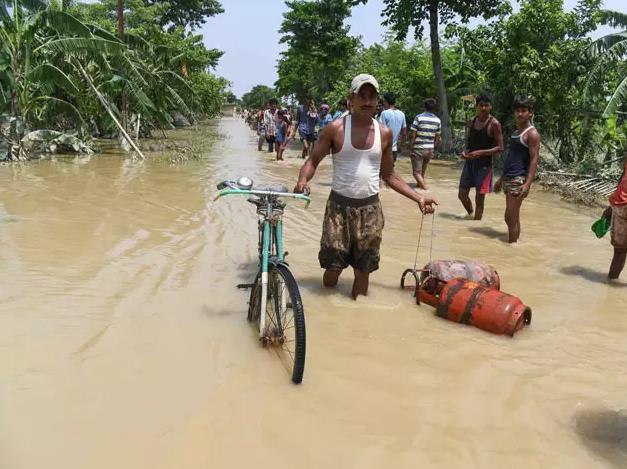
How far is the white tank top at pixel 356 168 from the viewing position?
4184mm

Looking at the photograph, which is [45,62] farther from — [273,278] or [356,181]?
[273,278]

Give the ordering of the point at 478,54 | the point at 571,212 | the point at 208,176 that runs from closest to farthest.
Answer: the point at 571,212
the point at 208,176
the point at 478,54

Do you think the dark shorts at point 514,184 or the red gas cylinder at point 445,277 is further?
the dark shorts at point 514,184

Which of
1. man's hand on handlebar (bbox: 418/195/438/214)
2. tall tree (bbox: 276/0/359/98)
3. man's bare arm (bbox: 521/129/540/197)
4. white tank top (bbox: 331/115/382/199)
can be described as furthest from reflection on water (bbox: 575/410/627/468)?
tall tree (bbox: 276/0/359/98)

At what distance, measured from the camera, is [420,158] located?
9.92 metres

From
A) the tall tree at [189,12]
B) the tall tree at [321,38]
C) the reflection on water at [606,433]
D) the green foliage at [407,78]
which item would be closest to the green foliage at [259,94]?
the tall tree at [189,12]

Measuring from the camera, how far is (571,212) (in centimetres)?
914

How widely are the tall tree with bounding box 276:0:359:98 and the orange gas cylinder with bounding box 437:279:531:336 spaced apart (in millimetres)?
33961

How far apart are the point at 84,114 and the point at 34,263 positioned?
43.2 feet

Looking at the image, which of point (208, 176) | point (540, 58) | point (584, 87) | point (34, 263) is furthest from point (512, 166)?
point (540, 58)

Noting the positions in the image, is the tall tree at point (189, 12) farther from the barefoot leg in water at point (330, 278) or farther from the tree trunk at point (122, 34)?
the barefoot leg in water at point (330, 278)

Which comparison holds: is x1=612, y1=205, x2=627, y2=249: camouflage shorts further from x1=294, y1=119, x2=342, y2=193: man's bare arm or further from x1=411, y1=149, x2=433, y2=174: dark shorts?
x1=411, y1=149, x2=433, y2=174: dark shorts

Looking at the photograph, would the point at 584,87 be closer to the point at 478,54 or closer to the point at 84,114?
the point at 478,54

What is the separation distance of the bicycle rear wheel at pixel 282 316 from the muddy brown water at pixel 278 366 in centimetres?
11
